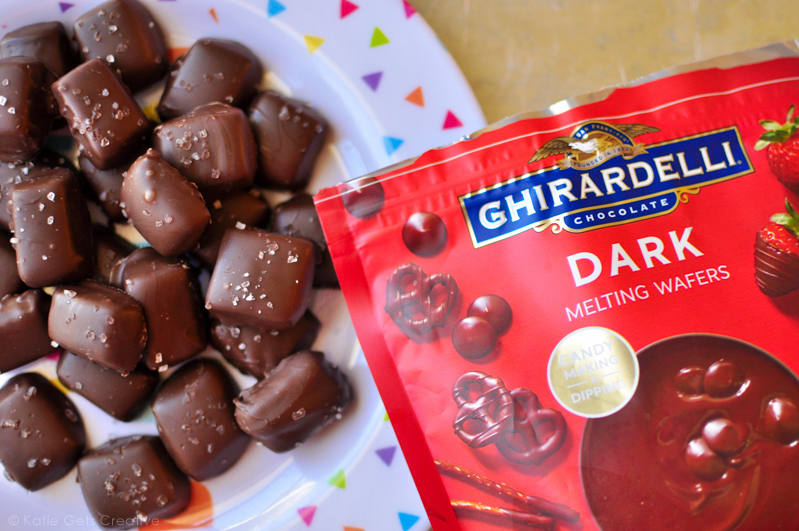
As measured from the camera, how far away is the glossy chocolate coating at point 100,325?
3.46ft

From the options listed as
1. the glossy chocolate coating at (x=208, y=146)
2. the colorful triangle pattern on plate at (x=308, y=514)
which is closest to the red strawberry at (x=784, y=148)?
the glossy chocolate coating at (x=208, y=146)

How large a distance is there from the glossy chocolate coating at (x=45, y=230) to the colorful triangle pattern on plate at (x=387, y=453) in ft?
2.48

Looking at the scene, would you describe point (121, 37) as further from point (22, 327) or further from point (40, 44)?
point (22, 327)

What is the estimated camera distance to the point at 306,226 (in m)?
1.16

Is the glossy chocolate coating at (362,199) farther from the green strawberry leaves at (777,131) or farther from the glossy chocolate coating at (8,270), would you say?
the glossy chocolate coating at (8,270)

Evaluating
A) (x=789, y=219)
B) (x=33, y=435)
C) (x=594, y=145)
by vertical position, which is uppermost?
(x=594, y=145)

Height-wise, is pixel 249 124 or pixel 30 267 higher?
pixel 249 124

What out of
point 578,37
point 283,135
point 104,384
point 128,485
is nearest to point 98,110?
point 283,135

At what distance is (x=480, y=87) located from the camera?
1.30 meters

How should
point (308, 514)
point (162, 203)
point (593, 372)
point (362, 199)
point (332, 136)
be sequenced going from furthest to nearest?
point (332, 136) < point (308, 514) < point (162, 203) < point (362, 199) < point (593, 372)

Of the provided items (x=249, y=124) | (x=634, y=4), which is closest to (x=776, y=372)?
(x=634, y=4)

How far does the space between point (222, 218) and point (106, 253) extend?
289mm

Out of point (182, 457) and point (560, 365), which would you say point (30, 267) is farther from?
point (560, 365)

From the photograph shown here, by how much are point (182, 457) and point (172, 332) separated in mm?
267
